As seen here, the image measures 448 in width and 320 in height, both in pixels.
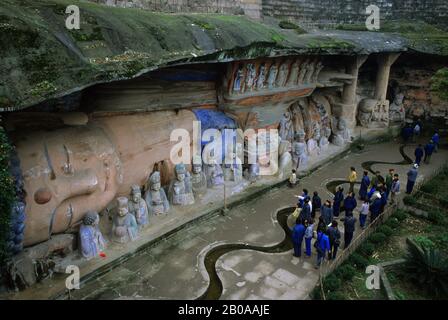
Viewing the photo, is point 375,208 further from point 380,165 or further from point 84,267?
point 84,267

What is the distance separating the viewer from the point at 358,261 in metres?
8.70

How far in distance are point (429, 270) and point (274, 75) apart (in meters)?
7.07

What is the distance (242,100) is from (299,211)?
3.77 meters

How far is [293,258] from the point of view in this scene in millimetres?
8992

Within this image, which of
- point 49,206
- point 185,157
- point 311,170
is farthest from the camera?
point 311,170

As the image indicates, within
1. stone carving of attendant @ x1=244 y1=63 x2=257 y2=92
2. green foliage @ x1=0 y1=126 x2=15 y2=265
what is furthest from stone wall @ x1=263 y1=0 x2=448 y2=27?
green foliage @ x1=0 y1=126 x2=15 y2=265

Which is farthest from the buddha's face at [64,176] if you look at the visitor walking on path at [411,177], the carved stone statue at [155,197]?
the visitor walking on path at [411,177]

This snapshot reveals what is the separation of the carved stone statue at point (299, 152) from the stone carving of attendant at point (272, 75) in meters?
2.32

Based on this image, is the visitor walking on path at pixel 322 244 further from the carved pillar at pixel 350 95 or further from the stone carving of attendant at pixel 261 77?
the carved pillar at pixel 350 95

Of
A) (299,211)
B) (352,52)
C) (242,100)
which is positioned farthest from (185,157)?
(352,52)

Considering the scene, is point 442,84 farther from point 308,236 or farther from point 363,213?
point 308,236

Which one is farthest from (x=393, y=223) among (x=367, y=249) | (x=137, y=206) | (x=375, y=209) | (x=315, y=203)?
(x=137, y=206)

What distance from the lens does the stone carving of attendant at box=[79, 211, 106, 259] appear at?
8188mm

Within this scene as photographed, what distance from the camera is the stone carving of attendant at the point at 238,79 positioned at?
11.2m
